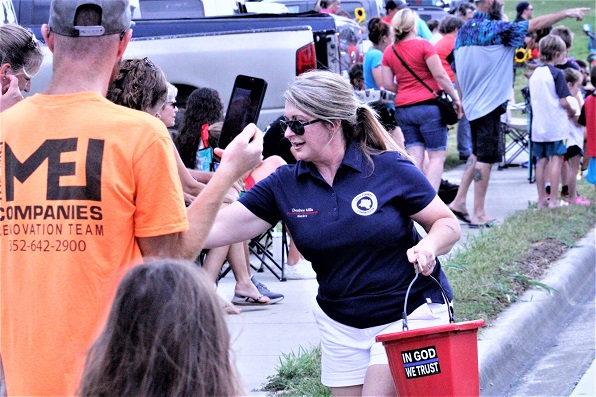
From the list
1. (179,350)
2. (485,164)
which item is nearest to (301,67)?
(485,164)

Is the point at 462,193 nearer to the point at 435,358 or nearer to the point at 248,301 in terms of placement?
the point at 248,301

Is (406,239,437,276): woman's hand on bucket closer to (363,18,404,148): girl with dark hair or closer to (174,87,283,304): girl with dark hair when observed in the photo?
(174,87,283,304): girl with dark hair

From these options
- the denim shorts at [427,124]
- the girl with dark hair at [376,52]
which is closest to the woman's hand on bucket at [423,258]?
the denim shorts at [427,124]

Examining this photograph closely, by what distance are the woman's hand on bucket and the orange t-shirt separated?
1282 mm

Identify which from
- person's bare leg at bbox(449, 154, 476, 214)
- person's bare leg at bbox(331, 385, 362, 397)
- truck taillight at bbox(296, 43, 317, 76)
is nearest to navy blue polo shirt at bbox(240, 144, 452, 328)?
person's bare leg at bbox(331, 385, 362, 397)

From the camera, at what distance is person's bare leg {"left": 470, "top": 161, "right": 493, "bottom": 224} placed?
35.4ft

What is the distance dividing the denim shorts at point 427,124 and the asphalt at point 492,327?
3.44 ft

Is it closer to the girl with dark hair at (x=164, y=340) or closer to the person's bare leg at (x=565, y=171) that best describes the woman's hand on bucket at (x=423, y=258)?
the girl with dark hair at (x=164, y=340)

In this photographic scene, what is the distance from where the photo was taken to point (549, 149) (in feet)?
38.7

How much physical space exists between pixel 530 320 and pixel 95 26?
5.35 meters

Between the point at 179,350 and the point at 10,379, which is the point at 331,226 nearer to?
the point at 10,379

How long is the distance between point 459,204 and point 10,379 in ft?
29.0

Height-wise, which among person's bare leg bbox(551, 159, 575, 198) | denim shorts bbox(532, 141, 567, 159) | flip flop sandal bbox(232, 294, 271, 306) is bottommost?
person's bare leg bbox(551, 159, 575, 198)

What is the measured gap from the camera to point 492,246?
30.1 ft
